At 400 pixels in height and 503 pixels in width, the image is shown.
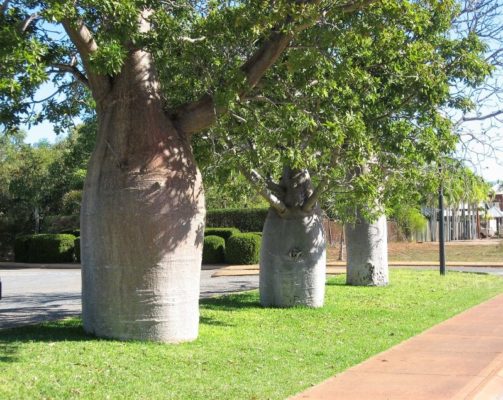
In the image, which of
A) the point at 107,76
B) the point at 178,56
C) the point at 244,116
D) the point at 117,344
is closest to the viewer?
the point at 117,344

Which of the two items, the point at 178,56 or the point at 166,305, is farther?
the point at 178,56

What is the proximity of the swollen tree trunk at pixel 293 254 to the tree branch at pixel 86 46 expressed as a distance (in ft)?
15.6

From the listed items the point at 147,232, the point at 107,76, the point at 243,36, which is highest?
the point at 243,36

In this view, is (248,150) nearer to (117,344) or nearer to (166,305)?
(166,305)

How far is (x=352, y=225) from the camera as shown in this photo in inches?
663

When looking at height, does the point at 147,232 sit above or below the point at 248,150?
below

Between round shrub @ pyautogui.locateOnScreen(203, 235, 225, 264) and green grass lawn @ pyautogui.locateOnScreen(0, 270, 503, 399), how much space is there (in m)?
14.5

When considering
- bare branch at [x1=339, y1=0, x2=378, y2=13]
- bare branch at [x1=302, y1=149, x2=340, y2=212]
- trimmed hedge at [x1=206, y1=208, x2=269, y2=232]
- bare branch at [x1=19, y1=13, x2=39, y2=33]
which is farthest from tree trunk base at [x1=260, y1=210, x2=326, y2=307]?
trimmed hedge at [x1=206, y1=208, x2=269, y2=232]

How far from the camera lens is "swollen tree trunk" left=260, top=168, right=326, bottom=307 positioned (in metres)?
12.3

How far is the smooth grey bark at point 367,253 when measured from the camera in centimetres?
1670

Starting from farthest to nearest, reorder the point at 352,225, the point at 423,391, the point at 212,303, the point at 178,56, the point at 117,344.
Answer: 1. the point at 352,225
2. the point at 212,303
3. the point at 178,56
4. the point at 117,344
5. the point at 423,391

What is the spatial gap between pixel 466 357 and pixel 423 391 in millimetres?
2000

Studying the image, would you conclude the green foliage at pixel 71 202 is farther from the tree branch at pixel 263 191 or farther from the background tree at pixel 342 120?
the tree branch at pixel 263 191

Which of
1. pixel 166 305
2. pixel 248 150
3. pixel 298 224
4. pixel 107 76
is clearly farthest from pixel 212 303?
pixel 107 76
